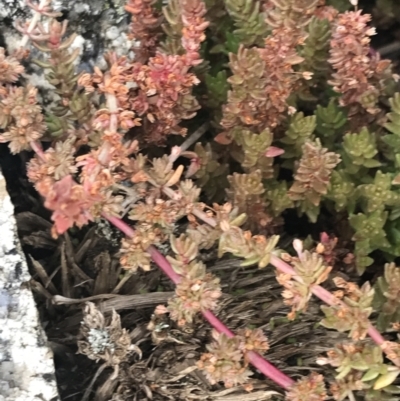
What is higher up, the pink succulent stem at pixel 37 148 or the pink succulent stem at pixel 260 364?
the pink succulent stem at pixel 37 148

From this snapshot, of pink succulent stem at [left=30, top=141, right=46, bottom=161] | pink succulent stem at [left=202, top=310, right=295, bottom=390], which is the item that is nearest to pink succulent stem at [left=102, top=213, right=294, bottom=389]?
pink succulent stem at [left=202, top=310, right=295, bottom=390]

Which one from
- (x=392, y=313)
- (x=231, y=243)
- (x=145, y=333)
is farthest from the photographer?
(x=145, y=333)

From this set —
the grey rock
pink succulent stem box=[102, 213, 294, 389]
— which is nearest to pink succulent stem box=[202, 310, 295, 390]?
pink succulent stem box=[102, 213, 294, 389]

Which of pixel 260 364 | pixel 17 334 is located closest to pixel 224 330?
pixel 260 364

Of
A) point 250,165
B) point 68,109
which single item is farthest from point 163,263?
point 68,109

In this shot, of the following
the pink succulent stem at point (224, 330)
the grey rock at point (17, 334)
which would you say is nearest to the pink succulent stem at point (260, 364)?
the pink succulent stem at point (224, 330)

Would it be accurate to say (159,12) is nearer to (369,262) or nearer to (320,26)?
(320,26)

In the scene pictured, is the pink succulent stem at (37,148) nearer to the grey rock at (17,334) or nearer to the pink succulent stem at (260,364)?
the grey rock at (17,334)

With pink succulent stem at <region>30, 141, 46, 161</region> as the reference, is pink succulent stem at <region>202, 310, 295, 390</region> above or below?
below

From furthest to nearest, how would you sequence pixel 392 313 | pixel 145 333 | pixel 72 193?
pixel 145 333 → pixel 392 313 → pixel 72 193

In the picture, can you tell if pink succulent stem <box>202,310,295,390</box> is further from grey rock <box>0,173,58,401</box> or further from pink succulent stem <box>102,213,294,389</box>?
grey rock <box>0,173,58,401</box>

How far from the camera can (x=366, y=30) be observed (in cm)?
119

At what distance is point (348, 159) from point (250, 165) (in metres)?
0.19

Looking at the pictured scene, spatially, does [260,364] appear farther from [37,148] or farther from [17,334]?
[37,148]
